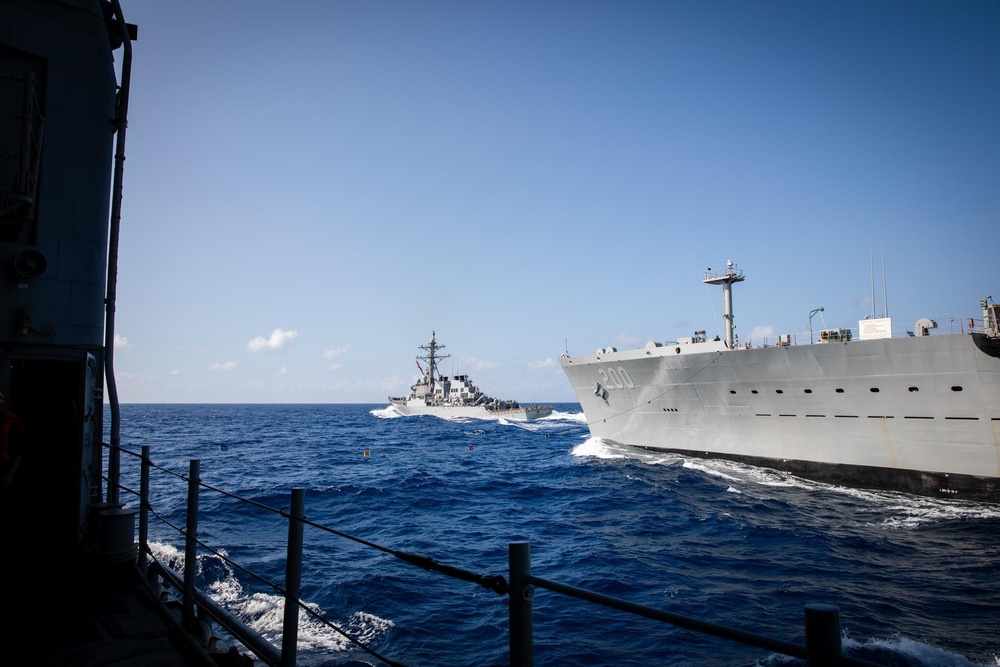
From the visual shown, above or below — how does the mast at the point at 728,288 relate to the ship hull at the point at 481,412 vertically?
above

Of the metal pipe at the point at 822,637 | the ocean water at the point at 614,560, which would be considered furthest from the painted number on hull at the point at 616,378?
the metal pipe at the point at 822,637

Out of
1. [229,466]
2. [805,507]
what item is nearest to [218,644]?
[805,507]

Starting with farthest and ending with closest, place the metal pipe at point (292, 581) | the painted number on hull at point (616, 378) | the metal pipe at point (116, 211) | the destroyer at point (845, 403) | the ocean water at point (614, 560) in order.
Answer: the painted number on hull at point (616, 378) < the destroyer at point (845, 403) < the ocean water at point (614, 560) < the metal pipe at point (116, 211) < the metal pipe at point (292, 581)

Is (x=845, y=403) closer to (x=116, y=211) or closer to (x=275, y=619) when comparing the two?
(x=275, y=619)

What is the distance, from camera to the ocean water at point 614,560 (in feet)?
26.2

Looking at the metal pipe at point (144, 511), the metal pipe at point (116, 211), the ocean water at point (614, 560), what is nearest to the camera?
the metal pipe at point (144, 511)

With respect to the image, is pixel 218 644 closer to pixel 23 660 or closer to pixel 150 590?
pixel 23 660

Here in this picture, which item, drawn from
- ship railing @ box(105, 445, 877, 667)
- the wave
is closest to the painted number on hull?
the wave

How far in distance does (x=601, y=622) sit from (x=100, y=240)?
9169mm

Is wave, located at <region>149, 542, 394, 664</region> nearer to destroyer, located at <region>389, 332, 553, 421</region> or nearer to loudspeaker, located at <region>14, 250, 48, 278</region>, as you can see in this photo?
loudspeaker, located at <region>14, 250, 48, 278</region>

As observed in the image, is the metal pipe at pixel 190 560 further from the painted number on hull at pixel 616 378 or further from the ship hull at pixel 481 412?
the ship hull at pixel 481 412

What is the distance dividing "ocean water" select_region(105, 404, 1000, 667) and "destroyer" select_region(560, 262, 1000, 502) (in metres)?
0.97

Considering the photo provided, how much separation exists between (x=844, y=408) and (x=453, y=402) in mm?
59661

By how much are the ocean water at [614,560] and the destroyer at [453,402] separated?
4786 centimetres
